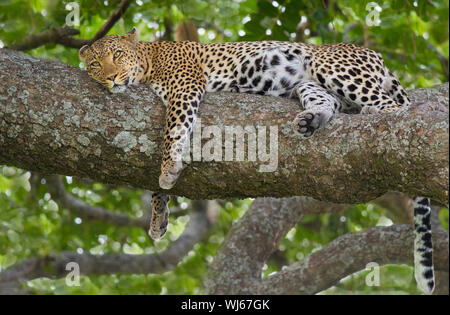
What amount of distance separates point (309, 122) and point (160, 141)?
3.87 feet

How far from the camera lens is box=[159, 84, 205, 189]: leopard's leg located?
176 inches

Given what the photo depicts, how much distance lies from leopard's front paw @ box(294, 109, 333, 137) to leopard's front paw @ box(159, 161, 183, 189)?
3.06ft

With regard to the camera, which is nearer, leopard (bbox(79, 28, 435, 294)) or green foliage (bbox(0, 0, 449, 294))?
leopard (bbox(79, 28, 435, 294))

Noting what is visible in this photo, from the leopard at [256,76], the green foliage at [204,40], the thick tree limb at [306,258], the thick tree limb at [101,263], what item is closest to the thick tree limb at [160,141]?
the leopard at [256,76]

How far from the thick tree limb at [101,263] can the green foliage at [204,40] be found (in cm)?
25

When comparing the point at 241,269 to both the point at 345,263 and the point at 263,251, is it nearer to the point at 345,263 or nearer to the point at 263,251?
the point at 263,251

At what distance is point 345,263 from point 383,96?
2.85 meters

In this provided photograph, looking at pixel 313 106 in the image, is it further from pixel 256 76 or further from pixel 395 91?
pixel 395 91

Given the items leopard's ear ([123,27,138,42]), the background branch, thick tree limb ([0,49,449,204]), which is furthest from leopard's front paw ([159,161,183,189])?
the background branch

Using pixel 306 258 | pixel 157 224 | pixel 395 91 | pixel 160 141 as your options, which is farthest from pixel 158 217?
pixel 306 258

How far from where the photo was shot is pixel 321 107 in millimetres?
4645

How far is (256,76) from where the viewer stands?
566 centimetres

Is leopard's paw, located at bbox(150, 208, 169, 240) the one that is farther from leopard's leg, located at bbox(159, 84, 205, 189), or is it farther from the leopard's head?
the leopard's head

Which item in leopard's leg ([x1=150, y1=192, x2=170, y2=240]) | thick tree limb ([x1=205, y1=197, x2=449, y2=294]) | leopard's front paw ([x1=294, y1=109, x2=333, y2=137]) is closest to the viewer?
leopard's front paw ([x1=294, y1=109, x2=333, y2=137])
